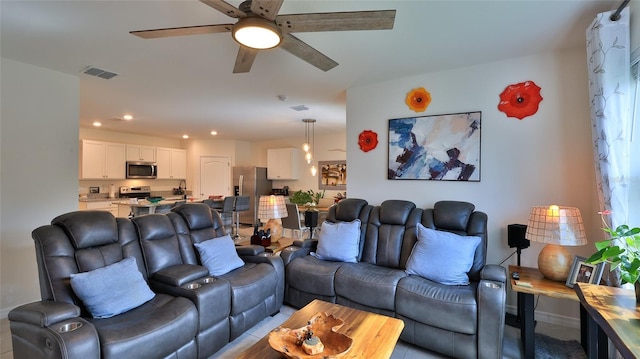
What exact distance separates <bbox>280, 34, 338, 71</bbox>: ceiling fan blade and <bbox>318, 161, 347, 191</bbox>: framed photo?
474 centimetres

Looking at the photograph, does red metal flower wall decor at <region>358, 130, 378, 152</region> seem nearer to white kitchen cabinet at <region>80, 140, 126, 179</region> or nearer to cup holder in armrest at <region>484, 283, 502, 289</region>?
cup holder in armrest at <region>484, 283, 502, 289</region>

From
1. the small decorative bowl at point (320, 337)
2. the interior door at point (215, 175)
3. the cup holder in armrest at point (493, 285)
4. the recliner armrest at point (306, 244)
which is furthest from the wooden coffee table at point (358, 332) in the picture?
the interior door at point (215, 175)

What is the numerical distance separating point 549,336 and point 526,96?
7.39 ft

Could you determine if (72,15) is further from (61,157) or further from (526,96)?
(526,96)

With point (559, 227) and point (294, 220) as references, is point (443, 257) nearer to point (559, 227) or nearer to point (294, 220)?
point (559, 227)

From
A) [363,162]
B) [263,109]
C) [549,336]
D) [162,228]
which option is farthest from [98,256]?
[549,336]

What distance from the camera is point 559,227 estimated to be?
7.08 feet

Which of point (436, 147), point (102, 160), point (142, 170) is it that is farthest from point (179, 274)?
point (142, 170)

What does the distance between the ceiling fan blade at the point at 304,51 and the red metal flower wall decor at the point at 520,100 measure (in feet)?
6.54

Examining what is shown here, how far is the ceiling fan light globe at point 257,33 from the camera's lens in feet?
5.18

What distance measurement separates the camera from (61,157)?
10.6 ft

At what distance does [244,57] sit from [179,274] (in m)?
1.80

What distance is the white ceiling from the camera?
6.58 ft

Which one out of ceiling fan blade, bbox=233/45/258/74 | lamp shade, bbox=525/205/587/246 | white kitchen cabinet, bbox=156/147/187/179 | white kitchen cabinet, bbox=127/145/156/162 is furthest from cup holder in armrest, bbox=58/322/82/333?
white kitchen cabinet, bbox=156/147/187/179
